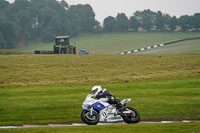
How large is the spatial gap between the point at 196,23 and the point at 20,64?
88.0 metres

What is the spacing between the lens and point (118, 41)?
122 m

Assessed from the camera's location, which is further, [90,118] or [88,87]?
[88,87]

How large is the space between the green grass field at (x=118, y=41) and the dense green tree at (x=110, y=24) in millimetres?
10797

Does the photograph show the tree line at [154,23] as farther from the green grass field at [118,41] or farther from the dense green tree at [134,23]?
the green grass field at [118,41]

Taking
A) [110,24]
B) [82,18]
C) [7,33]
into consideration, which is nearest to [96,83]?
[7,33]

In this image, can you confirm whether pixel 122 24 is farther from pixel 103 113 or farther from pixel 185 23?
pixel 103 113

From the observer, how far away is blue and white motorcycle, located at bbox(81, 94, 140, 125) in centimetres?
1777

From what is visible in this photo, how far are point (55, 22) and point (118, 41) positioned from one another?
25007 mm

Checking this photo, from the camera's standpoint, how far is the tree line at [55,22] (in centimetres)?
12757

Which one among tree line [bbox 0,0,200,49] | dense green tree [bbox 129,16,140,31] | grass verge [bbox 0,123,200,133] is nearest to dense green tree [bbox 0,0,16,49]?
tree line [bbox 0,0,200,49]

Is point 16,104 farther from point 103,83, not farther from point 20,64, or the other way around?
point 20,64

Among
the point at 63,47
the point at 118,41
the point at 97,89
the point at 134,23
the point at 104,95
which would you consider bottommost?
the point at 118,41

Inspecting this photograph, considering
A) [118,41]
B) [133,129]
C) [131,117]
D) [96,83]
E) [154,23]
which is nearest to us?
[133,129]

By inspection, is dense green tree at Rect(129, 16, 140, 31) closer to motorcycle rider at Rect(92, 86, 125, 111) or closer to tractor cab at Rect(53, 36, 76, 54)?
tractor cab at Rect(53, 36, 76, 54)
